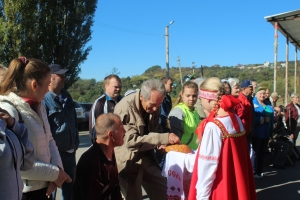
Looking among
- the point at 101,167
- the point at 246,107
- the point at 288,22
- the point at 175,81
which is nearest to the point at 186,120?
the point at 246,107

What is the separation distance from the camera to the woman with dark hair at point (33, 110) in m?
2.27

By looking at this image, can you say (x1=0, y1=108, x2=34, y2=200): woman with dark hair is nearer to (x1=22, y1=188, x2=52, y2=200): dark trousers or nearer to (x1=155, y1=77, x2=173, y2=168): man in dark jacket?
(x1=22, y1=188, x2=52, y2=200): dark trousers

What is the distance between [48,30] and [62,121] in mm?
15423

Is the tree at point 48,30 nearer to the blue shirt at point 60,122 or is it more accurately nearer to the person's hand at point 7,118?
the blue shirt at point 60,122

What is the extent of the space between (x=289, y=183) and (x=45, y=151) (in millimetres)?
5504

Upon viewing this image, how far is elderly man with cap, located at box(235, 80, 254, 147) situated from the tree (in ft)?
37.6

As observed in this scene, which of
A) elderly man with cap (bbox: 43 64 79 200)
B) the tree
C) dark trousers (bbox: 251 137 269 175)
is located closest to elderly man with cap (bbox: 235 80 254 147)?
dark trousers (bbox: 251 137 269 175)

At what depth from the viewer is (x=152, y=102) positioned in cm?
319

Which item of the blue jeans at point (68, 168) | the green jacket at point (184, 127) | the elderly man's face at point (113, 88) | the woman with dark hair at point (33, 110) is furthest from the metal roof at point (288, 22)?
the woman with dark hair at point (33, 110)

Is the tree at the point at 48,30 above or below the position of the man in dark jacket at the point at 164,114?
above

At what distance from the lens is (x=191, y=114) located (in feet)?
14.0

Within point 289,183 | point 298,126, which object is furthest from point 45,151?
point 298,126

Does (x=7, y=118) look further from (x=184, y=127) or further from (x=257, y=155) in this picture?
(x=257, y=155)

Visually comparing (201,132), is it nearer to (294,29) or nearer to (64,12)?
(294,29)
